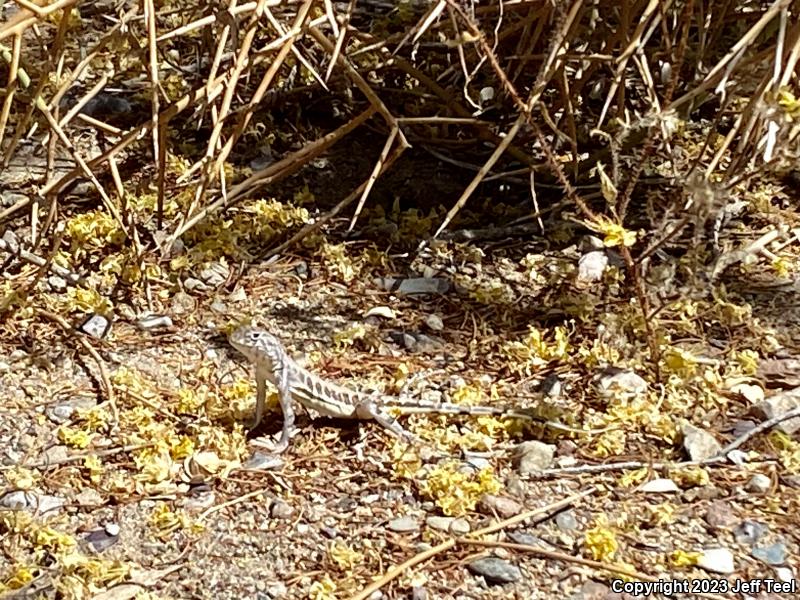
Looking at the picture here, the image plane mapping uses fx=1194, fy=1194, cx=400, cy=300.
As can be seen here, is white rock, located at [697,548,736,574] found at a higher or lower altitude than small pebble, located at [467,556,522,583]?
higher

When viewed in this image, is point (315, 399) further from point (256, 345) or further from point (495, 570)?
point (495, 570)

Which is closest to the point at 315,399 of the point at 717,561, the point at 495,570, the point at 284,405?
the point at 284,405

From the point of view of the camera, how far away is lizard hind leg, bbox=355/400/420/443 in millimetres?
2449

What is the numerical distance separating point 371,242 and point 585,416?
941mm

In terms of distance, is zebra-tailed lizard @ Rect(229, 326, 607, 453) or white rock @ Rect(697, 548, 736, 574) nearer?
white rock @ Rect(697, 548, 736, 574)

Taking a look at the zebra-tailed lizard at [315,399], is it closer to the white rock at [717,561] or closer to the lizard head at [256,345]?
the lizard head at [256,345]

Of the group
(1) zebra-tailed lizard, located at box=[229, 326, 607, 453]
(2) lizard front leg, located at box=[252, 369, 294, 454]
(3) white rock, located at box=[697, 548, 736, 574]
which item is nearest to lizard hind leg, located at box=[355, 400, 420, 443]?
(1) zebra-tailed lizard, located at box=[229, 326, 607, 453]

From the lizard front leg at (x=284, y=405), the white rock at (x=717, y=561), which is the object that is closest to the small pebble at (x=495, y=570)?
the white rock at (x=717, y=561)

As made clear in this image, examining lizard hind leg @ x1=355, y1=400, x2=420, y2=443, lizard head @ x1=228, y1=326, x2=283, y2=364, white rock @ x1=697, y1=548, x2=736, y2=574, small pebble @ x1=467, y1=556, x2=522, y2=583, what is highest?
lizard head @ x1=228, y1=326, x2=283, y2=364

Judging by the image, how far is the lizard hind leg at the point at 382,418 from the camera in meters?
2.45

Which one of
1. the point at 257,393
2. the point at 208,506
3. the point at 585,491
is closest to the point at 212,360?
the point at 257,393

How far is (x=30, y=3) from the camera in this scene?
2.22 m

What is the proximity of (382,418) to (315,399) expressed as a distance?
0.15m

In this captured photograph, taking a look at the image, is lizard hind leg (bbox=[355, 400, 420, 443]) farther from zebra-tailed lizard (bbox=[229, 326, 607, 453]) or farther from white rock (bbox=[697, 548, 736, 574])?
white rock (bbox=[697, 548, 736, 574])
